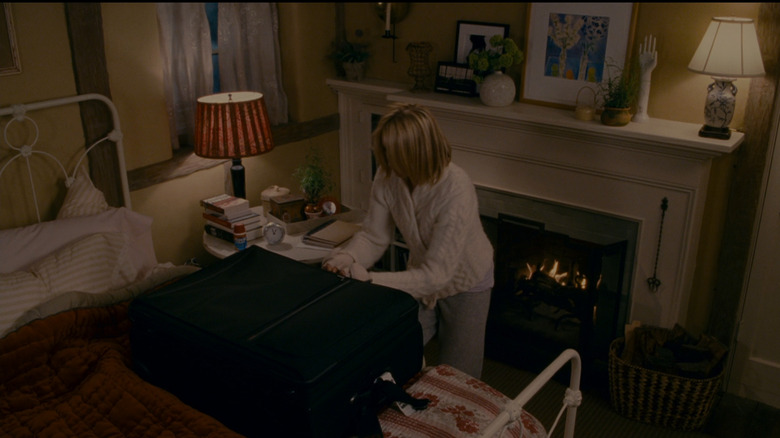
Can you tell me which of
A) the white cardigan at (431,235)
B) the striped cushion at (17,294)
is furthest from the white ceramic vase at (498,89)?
the striped cushion at (17,294)

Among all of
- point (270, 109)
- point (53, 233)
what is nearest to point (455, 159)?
point (270, 109)

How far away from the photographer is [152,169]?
2645 millimetres

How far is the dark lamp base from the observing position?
7.70 feet

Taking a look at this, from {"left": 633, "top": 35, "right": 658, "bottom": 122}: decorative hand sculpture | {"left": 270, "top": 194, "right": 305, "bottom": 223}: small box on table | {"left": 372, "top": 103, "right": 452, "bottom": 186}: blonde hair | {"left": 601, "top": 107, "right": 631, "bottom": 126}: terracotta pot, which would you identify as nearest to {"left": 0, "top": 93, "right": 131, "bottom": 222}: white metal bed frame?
{"left": 270, "top": 194, "right": 305, "bottom": 223}: small box on table

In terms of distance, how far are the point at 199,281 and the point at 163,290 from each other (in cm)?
9

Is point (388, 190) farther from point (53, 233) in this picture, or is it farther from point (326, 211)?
point (53, 233)

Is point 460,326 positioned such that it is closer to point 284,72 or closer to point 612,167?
point 612,167

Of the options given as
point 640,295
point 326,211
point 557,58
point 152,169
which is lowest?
point 640,295

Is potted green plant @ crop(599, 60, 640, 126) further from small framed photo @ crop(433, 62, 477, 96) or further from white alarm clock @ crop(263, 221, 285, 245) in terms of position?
white alarm clock @ crop(263, 221, 285, 245)

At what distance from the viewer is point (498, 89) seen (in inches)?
112

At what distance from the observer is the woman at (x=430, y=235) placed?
6.03ft

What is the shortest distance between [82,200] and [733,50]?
2.29m

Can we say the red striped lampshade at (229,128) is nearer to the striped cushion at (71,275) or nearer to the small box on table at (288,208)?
the small box on table at (288,208)

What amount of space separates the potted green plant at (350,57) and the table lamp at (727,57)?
1.62 m
